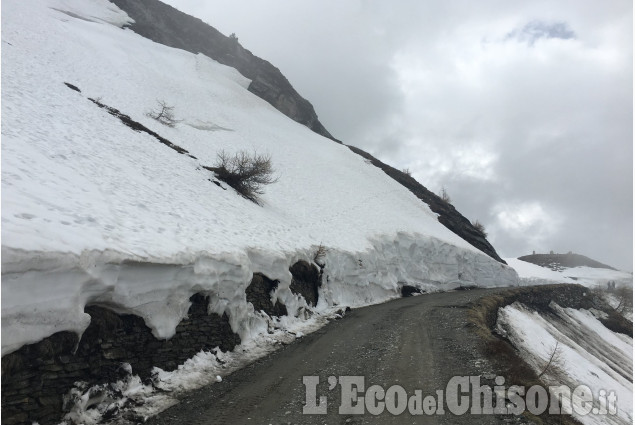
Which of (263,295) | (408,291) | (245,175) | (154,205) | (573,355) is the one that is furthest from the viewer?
(408,291)

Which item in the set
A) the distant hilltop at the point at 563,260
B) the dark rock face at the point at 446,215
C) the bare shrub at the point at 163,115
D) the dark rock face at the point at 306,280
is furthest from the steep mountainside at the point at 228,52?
the distant hilltop at the point at 563,260

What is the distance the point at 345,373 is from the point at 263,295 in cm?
436

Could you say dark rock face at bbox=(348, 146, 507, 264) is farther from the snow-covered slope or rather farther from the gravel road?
the gravel road

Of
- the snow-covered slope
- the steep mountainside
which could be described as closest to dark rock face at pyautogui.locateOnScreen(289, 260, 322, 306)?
the snow-covered slope

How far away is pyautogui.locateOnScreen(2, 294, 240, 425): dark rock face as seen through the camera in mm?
4938

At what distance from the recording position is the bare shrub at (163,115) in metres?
25.7

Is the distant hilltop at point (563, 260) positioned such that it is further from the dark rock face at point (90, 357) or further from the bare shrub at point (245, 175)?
the dark rock face at point (90, 357)

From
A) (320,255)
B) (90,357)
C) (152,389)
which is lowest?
(152,389)

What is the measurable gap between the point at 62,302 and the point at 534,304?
1177 inches

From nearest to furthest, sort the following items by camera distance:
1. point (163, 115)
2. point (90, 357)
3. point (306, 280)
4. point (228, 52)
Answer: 1. point (90, 357)
2. point (306, 280)
3. point (163, 115)
4. point (228, 52)

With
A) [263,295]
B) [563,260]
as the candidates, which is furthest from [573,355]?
[563,260]

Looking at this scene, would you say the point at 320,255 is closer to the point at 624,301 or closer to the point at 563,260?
the point at 624,301

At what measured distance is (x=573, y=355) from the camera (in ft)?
62.5

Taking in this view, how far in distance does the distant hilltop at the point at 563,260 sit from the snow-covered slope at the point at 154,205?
270ft
